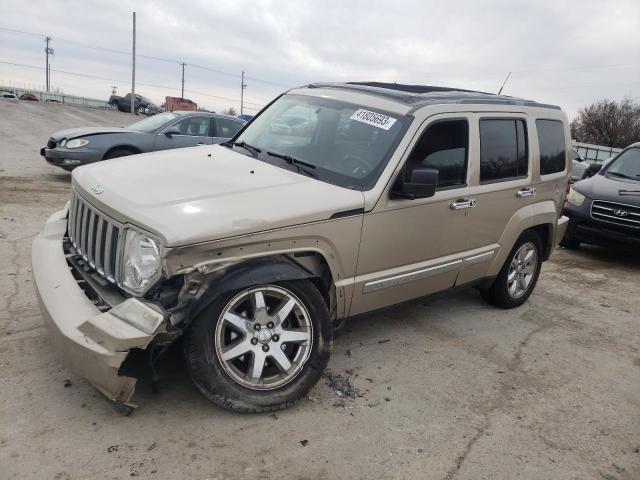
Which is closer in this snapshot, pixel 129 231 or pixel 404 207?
pixel 129 231

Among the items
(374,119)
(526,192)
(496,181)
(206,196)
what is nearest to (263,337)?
(206,196)

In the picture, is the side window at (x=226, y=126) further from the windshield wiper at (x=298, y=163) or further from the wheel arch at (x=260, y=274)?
the wheel arch at (x=260, y=274)

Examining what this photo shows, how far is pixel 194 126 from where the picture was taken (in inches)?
401

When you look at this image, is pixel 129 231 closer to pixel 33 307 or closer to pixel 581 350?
pixel 33 307

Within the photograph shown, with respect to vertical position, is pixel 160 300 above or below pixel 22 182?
above

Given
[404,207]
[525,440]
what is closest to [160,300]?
[404,207]

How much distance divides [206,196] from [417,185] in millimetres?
1341

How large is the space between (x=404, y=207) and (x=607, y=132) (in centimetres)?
5122

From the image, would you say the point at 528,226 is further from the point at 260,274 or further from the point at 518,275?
the point at 260,274

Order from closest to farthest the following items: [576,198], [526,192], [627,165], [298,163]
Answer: [298,163]
[526,192]
[576,198]
[627,165]

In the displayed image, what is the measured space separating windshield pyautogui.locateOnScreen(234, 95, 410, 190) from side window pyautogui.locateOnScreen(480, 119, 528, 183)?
0.95m

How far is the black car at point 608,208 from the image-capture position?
752 centimetres

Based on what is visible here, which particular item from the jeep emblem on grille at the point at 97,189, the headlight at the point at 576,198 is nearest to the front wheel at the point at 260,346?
the jeep emblem on grille at the point at 97,189

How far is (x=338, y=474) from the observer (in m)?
2.66
